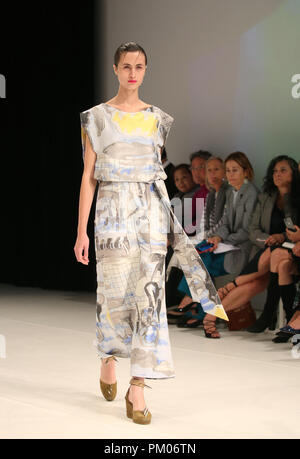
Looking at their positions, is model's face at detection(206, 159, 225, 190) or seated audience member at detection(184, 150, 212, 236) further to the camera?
seated audience member at detection(184, 150, 212, 236)

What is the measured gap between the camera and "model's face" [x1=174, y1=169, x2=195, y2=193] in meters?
5.76

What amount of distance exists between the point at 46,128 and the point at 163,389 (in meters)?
4.19

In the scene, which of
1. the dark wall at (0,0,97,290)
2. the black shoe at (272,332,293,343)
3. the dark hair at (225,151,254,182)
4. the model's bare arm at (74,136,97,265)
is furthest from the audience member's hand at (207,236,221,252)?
the model's bare arm at (74,136,97,265)

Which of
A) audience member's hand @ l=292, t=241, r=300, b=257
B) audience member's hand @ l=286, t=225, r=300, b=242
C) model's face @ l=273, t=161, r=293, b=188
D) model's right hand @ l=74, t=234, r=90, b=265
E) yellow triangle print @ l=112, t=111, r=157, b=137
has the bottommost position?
audience member's hand @ l=292, t=241, r=300, b=257

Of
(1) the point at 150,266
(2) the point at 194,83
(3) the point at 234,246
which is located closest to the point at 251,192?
(3) the point at 234,246

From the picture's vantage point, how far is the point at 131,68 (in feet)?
9.64

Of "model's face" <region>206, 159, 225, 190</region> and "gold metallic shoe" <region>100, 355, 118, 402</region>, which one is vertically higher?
"model's face" <region>206, 159, 225, 190</region>

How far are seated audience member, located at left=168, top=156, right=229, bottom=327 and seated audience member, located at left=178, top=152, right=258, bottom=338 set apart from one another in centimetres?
7

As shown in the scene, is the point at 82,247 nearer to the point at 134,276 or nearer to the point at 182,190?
the point at 134,276

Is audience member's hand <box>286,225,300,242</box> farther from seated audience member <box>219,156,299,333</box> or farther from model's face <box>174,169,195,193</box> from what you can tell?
model's face <box>174,169,195,193</box>

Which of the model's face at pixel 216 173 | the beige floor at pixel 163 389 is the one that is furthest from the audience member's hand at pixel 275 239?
the model's face at pixel 216 173

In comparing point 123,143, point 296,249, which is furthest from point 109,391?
point 296,249

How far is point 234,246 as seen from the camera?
16.9 feet

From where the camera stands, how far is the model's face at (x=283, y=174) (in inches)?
192
